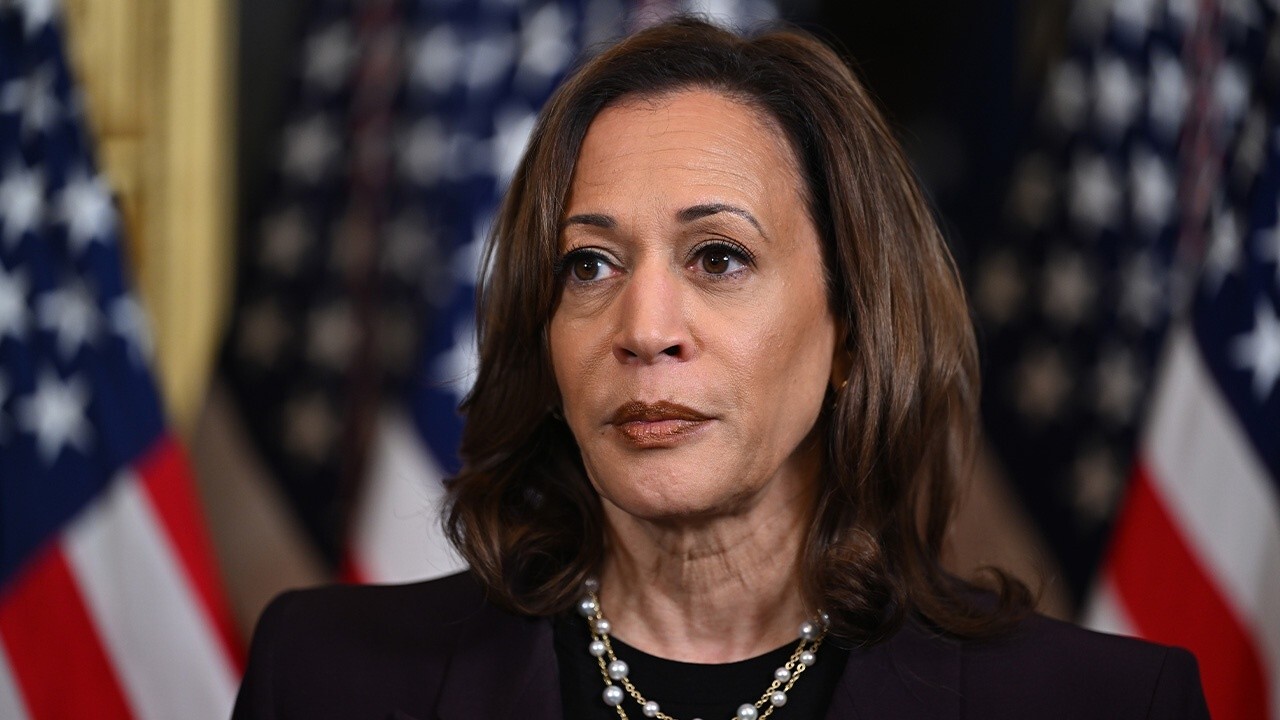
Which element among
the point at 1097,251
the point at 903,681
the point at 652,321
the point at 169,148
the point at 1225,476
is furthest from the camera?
the point at 169,148

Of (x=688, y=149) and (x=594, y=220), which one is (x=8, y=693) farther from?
(x=688, y=149)

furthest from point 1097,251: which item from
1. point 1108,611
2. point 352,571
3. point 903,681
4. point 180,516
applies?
point 180,516

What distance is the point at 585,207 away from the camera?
159cm

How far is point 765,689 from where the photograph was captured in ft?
5.29

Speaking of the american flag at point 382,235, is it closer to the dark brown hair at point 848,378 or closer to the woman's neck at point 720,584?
the dark brown hair at point 848,378

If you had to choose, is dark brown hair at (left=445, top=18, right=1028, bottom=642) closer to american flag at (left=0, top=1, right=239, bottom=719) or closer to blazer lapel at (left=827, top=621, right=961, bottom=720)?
blazer lapel at (left=827, top=621, right=961, bottom=720)

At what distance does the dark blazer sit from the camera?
1.58 m

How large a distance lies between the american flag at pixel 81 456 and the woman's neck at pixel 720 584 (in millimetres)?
1302

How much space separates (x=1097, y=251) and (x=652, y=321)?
1742 mm

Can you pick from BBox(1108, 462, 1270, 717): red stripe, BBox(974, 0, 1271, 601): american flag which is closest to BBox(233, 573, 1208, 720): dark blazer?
BBox(1108, 462, 1270, 717): red stripe

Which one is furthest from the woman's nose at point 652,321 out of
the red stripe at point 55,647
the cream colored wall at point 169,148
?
the cream colored wall at point 169,148

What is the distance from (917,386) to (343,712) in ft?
2.87

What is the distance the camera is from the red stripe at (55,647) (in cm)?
242

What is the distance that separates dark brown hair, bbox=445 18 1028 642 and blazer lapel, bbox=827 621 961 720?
1.3 inches
